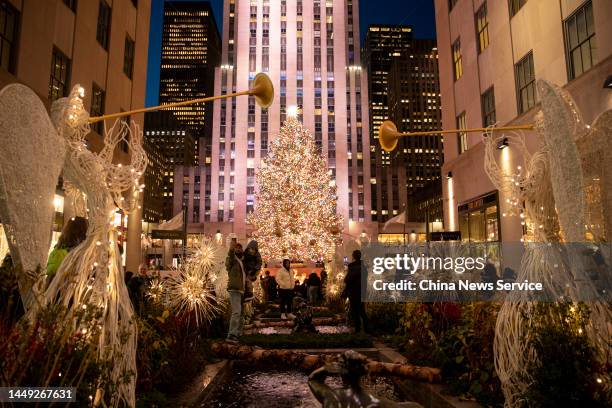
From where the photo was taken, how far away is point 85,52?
17.3 meters

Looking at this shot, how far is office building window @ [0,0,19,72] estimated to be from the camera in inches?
480

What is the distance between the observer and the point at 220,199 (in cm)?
8425

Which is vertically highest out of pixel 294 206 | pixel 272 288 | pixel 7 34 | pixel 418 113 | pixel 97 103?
pixel 418 113

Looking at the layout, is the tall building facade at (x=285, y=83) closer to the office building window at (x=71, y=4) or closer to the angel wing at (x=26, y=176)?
the office building window at (x=71, y=4)

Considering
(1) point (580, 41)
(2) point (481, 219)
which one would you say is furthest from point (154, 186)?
(1) point (580, 41)

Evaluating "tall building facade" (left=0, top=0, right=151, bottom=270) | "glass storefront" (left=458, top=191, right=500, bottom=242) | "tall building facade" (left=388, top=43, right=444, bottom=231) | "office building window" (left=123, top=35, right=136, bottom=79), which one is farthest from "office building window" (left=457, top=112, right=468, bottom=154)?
"tall building facade" (left=388, top=43, right=444, bottom=231)

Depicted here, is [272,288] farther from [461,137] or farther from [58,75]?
[58,75]

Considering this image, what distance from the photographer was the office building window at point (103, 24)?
62.4 ft

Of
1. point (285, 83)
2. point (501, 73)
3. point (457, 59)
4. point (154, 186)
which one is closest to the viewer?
point (501, 73)

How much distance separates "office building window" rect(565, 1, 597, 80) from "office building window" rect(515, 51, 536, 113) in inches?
86.7

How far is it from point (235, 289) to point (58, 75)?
37.1ft

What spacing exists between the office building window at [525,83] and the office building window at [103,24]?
17193 millimetres

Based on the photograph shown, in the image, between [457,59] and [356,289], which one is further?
[457,59]

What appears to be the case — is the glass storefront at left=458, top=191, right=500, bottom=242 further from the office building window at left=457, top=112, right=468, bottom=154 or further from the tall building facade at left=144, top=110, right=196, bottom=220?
the tall building facade at left=144, top=110, right=196, bottom=220
